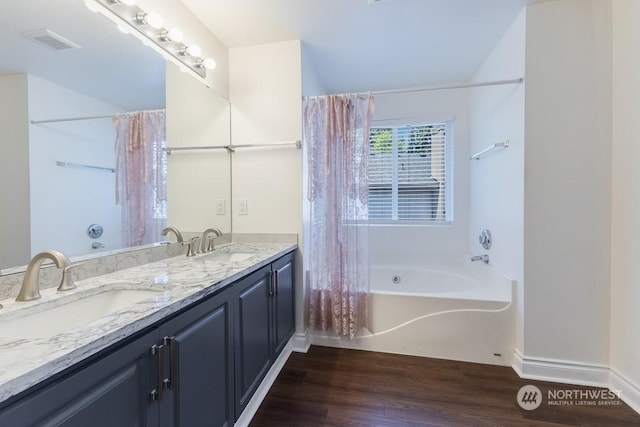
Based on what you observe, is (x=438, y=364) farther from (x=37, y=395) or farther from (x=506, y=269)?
(x=37, y=395)

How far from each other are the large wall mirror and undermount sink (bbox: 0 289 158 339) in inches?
10.2

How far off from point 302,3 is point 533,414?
278 centimetres

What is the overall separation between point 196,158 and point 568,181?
250 cm

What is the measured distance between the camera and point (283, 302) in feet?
6.51

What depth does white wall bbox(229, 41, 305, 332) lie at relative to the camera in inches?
85.5

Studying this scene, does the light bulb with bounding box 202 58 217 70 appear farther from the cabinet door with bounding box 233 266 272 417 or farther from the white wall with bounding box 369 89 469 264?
the white wall with bounding box 369 89 469 264

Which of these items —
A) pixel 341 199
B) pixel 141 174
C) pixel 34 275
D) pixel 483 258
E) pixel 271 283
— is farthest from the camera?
pixel 483 258

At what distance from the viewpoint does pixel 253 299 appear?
1.54 metres

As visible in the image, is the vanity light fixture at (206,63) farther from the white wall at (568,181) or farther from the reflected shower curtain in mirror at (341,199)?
the white wall at (568,181)

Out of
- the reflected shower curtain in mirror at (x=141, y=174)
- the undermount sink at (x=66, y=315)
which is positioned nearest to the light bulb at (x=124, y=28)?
the reflected shower curtain in mirror at (x=141, y=174)

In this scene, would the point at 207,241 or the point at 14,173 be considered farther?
the point at 207,241

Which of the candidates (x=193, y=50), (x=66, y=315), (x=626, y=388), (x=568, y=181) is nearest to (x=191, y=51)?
(x=193, y=50)

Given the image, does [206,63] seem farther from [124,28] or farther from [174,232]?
[174,232]

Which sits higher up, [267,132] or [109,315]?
[267,132]
